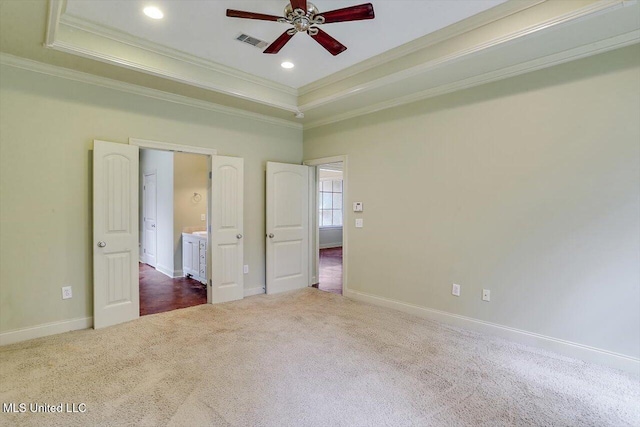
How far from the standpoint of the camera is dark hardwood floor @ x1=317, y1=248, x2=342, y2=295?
5285 millimetres

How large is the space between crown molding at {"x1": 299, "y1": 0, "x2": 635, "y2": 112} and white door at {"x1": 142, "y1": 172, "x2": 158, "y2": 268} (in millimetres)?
4152

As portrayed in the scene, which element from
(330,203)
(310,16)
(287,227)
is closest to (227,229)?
(287,227)

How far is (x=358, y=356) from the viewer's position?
2758 millimetres

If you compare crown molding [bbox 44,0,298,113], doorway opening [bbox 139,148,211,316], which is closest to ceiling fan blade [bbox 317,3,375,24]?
crown molding [bbox 44,0,298,113]

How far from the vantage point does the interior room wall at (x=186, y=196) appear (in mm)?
5836

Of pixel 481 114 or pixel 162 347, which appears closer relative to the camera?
pixel 162 347

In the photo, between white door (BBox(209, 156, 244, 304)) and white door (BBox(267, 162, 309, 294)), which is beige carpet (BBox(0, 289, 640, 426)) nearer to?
white door (BBox(209, 156, 244, 304))

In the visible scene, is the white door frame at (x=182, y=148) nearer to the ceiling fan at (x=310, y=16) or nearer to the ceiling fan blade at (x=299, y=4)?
the ceiling fan at (x=310, y=16)

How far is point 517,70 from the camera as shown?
3043mm

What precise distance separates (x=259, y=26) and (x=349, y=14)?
106 centimetres

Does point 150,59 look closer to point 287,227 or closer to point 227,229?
point 227,229

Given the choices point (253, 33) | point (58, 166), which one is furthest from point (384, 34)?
point (58, 166)

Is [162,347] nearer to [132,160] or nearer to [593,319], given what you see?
[132,160]

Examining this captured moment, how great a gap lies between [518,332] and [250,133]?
4212mm
